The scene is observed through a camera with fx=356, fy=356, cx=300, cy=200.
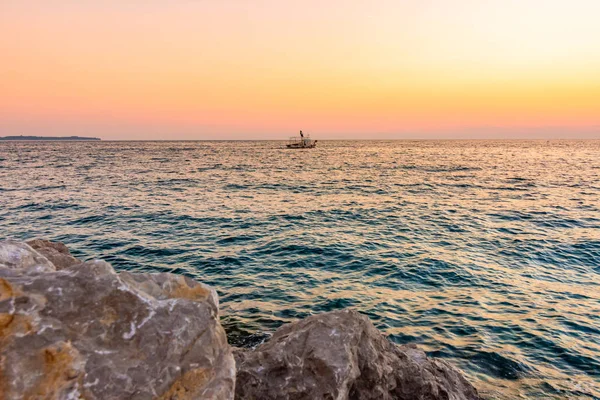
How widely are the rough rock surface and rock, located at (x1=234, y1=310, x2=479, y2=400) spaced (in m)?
1.40

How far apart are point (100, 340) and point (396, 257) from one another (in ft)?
48.6

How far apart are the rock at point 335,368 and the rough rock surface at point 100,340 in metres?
1.40

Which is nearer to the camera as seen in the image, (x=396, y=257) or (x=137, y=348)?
(x=137, y=348)

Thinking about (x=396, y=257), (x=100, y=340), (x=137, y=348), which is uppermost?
(x=100, y=340)

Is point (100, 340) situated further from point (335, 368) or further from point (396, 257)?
point (396, 257)

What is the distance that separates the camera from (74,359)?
12.7 ft

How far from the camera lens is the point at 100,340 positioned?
4.16 metres

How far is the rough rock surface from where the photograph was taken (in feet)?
12.2

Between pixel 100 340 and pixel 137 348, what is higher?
pixel 100 340

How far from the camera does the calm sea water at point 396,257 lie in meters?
10.2

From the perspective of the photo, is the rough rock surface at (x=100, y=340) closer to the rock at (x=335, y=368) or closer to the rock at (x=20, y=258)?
the rock at (x=20, y=258)

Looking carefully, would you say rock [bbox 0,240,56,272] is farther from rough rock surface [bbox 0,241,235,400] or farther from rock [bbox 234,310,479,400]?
A: rock [bbox 234,310,479,400]

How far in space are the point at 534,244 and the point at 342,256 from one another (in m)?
10.6

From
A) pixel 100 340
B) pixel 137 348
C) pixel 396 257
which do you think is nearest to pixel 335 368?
pixel 137 348
